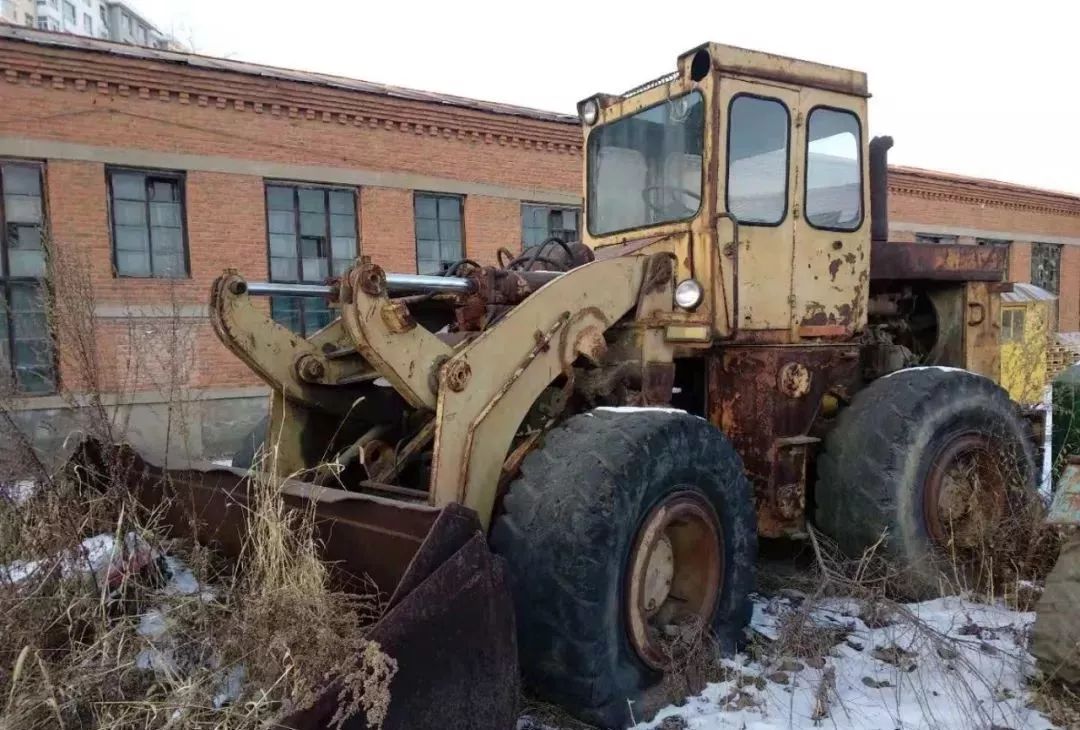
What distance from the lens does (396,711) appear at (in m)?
2.33

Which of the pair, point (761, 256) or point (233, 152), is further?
point (233, 152)

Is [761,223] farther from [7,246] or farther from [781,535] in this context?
[7,246]

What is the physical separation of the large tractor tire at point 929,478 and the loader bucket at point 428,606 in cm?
258

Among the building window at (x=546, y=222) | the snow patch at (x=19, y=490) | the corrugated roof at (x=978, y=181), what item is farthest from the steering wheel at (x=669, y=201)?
the corrugated roof at (x=978, y=181)

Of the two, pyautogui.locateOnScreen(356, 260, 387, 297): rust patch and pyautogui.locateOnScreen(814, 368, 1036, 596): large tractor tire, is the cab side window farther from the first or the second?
pyautogui.locateOnScreen(356, 260, 387, 297): rust patch

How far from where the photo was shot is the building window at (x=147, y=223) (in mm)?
11641

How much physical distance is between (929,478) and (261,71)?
1176 centimetres

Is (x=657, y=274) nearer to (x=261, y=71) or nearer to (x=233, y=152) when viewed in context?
(x=233, y=152)

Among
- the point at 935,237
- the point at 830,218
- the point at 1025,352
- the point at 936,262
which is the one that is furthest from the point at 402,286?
the point at 935,237

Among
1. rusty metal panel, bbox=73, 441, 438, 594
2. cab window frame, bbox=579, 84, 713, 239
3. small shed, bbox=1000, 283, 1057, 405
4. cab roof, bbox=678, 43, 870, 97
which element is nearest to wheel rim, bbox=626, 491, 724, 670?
rusty metal panel, bbox=73, 441, 438, 594

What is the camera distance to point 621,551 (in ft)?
10.3

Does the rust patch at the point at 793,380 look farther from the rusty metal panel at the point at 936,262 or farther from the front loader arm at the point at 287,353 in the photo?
the front loader arm at the point at 287,353

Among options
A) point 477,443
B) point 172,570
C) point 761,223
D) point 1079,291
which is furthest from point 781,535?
point 1079,291

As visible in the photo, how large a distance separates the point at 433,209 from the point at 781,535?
11.1 metres
